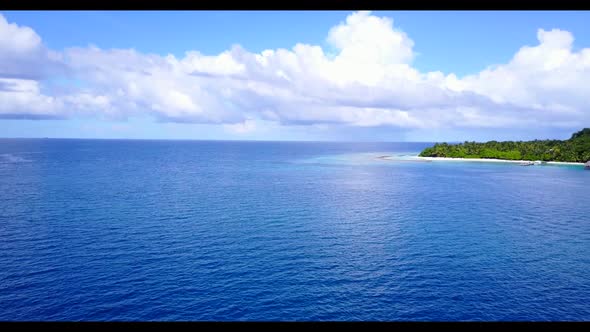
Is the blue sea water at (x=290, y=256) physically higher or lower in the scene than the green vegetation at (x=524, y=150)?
lower

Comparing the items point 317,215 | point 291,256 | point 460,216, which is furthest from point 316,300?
point 460,216

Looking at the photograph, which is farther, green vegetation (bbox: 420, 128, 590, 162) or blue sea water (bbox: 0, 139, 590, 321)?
green vegetation (bbox: 420, 128, 590, 162)

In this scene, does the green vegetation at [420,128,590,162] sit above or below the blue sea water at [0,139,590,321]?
above

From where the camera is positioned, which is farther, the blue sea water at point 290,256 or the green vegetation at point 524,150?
the green vegetation at point 524,150

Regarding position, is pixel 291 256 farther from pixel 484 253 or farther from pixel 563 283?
pixel 563 283
